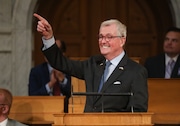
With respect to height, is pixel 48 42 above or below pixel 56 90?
above

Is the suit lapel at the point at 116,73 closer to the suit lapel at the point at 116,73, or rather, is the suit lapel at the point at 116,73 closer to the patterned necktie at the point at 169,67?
the suit lapel at the point at 116,73

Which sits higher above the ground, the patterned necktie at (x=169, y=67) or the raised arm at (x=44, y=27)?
the raised arm at (x=44, y=27)

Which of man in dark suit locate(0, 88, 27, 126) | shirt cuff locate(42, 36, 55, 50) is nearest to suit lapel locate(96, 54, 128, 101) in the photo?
shirt cuff locate(42, 36, 55, 50)

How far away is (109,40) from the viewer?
5723 millimetres

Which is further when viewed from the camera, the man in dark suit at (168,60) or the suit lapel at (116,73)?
the man in dark suit at (168,60)

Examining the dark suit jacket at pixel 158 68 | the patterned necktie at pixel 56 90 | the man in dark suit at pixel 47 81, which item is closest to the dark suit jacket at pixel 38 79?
the man in dark suit at pixel 47 81

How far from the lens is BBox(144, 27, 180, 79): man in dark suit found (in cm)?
833

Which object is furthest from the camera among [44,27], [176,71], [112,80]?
[176,71]

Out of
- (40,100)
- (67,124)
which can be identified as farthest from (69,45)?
(67,124)

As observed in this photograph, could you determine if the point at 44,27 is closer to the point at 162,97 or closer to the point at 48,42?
the point at 48,42

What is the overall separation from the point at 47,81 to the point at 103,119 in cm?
331

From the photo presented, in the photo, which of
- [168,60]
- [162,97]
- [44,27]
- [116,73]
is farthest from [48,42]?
[168,60]

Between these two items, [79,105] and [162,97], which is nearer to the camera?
[79,105]

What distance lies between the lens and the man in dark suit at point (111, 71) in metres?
5.71
